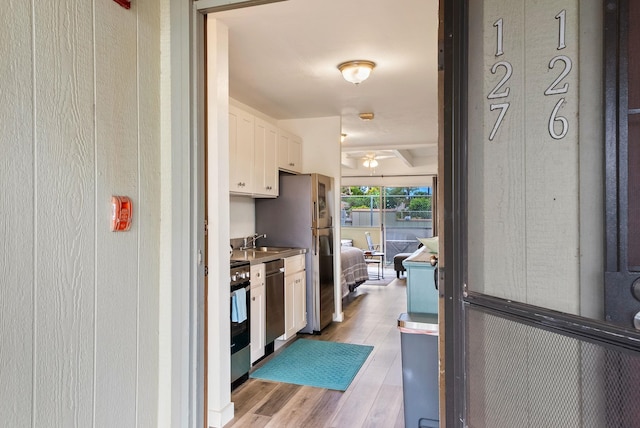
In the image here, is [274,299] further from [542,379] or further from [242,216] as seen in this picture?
[542,379]

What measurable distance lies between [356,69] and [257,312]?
2066 millimetres

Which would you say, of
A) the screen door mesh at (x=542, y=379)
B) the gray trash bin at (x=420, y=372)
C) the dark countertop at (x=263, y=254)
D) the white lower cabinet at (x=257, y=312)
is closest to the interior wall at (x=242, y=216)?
the dark countertop at (x=263, y=254)

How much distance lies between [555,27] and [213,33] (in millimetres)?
1884

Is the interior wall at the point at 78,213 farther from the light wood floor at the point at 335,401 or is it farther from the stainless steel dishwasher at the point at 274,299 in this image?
the stainless steel dishwasher at the point at 274,299

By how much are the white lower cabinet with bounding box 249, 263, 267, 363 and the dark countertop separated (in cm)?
6

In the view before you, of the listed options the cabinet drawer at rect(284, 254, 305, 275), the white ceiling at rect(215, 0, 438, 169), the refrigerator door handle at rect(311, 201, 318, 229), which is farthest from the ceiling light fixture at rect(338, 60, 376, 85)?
the cabinet drawer at rect(284, 254, 305, 275)

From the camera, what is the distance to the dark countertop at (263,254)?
3.24 meters

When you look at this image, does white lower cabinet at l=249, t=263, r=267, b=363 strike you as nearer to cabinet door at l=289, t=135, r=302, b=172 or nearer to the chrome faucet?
the chrome faucet

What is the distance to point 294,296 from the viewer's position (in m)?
3.99

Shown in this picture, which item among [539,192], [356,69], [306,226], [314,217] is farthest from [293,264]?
[539,192]

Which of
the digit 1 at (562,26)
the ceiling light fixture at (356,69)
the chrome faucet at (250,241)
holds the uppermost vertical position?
the ceiling light fixture at (356,69)

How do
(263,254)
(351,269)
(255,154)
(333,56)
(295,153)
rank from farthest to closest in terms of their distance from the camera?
(351,269) → (295,153) → (255,154) → (263,254) → (333,56)

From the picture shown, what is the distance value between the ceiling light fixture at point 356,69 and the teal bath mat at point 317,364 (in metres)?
2.29

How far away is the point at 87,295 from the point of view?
1206mm
